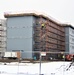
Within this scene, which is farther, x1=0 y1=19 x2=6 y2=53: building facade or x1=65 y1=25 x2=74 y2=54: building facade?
x1=65 y1=25 x2=74 y2=54: building facade

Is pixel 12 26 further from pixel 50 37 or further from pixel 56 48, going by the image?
pixel 56 48

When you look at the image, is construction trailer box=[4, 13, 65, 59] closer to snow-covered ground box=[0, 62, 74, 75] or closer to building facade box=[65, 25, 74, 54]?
building facade box=[65, 25, 74, 54]

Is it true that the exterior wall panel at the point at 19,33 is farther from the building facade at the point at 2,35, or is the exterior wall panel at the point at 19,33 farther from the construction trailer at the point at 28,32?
the building facade at the point at 2,35

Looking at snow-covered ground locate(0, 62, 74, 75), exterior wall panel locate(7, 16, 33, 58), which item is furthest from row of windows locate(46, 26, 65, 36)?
snow-covered ground locate(0, 62, 74, 75)

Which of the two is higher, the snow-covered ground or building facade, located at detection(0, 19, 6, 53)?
building facade, located at detection(0, 19, 6, 53)

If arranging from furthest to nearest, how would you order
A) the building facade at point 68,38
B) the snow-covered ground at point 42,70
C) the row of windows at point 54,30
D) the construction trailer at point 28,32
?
the building facade at point 68,38 → the row of windows at point 54,30 → the construction trailer at point 28,32 → the snow-covered ground at point 42,70

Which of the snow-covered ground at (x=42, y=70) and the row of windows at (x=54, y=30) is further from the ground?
the row of windows at (x=54, y=30)

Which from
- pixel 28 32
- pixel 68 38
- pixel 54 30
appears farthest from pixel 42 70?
pixel 68 38

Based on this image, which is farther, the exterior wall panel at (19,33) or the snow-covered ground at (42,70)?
the exterior wall panel at (19,33)

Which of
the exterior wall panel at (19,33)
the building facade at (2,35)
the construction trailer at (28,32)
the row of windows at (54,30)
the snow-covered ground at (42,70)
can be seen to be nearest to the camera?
the snow-covered ground at (42,70)

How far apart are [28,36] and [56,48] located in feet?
63.4

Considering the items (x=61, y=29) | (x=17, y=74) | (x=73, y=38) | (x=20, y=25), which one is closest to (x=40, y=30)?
(x=20, y=25)

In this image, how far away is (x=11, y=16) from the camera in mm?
71312

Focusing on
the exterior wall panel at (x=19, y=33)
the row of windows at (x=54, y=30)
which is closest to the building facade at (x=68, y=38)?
the row of windows at (x=54, y=30)
